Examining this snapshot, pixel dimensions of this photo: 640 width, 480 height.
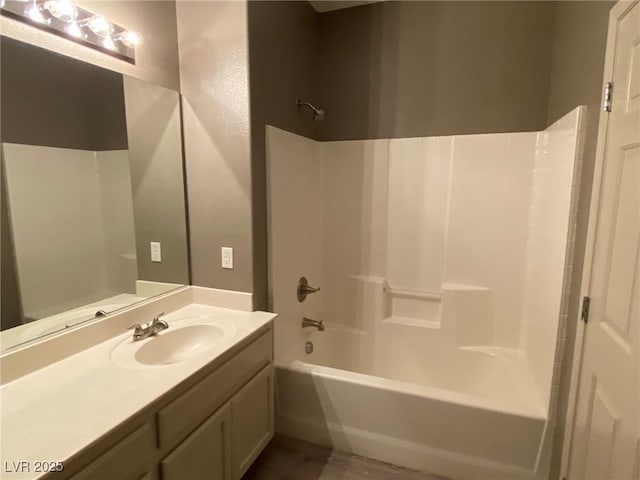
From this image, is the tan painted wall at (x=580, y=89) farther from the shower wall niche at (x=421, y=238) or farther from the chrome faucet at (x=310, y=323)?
the chrome faucet at (x=310, y=323)

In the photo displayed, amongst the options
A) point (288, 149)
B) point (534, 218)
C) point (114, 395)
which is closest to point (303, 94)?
point (288, 149)

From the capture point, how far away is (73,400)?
1039mm

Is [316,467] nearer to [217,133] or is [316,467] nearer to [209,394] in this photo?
[209,394]

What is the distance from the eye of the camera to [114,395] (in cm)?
106

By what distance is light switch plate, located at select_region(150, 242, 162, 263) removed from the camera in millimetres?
1792

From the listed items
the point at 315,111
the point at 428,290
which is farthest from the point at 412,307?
the point at 315,111

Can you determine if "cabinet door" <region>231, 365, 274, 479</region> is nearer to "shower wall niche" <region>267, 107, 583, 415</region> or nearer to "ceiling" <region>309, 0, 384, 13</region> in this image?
"shower wall niche" <region>267, 107, 583, 415</region>

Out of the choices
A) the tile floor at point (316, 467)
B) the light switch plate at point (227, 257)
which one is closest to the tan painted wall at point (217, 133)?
the light switch plate at point (227, 257)

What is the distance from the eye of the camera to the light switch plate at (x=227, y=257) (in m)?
1.83

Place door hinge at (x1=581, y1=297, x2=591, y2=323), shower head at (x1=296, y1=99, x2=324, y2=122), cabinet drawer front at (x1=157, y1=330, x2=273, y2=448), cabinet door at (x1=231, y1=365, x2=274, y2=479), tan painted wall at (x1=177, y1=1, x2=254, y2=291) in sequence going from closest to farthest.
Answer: cabinet drawer front at (x1=157, y1=330, x2=273, y2=448) < door hinge at (x1=581, y1=297, x2=591, y2=323) < cabinet door at (x1=231, y1=365, x2=274, y2=479) < tan painted wall at (x1=177, y1=1, x2=254, y2=291) < shower head at (x1=296, y1=99, x2=324, y2=122)

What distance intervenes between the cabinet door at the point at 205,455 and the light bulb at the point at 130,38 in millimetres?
1656

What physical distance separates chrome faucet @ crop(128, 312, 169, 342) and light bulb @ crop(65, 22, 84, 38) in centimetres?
121

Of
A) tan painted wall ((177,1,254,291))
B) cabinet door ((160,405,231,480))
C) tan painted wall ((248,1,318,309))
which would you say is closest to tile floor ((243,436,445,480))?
cabinet door ((160,405,231,480))

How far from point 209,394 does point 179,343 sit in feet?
1.29
